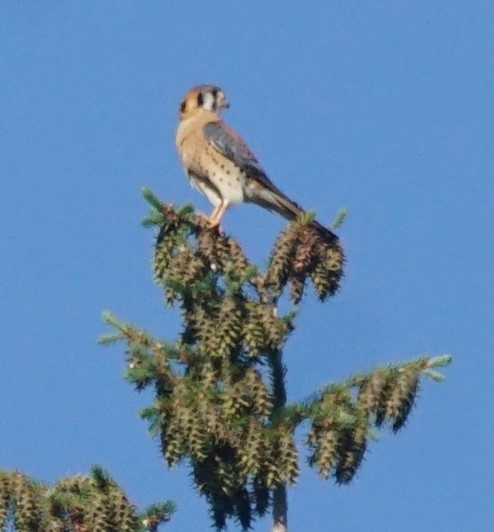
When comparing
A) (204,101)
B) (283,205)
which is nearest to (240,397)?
(283,205)

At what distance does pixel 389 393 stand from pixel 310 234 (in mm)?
855

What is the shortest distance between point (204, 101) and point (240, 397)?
5.11 m

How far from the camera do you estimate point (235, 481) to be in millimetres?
7195

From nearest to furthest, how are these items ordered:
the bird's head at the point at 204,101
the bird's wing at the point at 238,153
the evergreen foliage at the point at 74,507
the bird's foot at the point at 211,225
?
the evergreen foliage at the point at 74,507 < the bird's foot at the point at 211,225 < the bird's wing at the point at 238,153 < the bird's head at the point at 204,101

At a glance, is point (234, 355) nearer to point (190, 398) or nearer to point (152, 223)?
point (190, 398)

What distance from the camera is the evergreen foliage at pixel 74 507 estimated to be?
695 cm

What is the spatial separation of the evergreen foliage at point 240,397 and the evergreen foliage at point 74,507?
28 cm

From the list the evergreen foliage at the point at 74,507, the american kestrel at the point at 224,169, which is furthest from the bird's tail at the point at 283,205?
the evergreen foliage at the point at 74,507

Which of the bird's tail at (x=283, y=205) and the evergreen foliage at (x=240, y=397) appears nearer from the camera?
the evergreen foliage at (x=240, y=397)

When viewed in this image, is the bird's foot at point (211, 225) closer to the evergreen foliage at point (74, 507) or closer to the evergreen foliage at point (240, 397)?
the evergreen foliage at point (240, 397)

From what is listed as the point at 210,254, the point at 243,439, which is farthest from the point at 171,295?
the point at 243,439

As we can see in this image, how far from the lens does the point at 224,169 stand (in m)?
11.2

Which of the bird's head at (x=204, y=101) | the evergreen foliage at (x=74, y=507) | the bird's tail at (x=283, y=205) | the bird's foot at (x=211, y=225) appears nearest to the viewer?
the evergreen foliage at (x=74, y=507)

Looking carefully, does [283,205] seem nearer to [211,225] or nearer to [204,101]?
[204,101]
